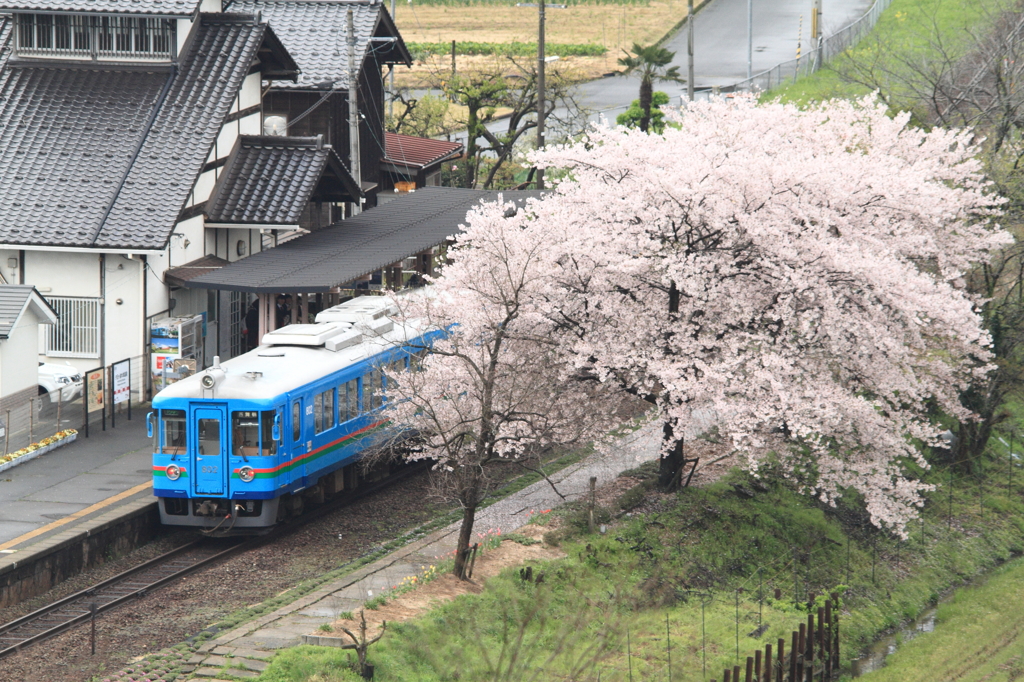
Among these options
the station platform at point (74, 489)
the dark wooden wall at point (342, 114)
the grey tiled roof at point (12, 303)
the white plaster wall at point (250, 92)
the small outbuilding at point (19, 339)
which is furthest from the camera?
the dark wooden wall at point (342, 114)

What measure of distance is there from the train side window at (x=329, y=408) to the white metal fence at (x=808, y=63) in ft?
105

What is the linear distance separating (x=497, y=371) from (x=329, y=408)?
2.80m

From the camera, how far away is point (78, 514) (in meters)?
19.5

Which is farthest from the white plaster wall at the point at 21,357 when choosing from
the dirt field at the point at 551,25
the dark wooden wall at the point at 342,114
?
the dirt field at the point at 551,25

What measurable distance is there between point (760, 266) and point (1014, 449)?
11.7 m

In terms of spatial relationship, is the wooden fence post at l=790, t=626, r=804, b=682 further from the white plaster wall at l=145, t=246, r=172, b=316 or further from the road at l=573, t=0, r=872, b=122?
the road at l=573, t=0, r=872, b=122

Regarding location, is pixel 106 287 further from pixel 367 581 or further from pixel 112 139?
pixel 367 581

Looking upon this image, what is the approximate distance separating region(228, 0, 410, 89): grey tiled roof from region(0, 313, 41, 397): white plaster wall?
42.1 ft

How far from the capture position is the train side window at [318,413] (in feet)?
66.8

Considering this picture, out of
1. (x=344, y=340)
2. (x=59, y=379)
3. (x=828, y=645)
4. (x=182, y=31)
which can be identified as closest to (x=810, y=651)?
(x=828, y=645)

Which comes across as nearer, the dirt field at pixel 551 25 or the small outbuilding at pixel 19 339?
the small outbuilding at pixel 19 339

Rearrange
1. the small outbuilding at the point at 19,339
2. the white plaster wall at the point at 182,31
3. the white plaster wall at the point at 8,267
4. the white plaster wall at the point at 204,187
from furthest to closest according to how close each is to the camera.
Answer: the white plaster wall at the point at 182,31, the white plaster wall at the point at 204,187, the white plaster wall at the point at 8,267, the small outbuilding at the point at 19,339

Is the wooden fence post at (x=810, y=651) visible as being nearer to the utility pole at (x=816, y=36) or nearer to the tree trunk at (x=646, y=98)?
the tree trunk at (x=646, y=98)

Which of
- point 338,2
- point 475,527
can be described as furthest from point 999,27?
point 475,527
